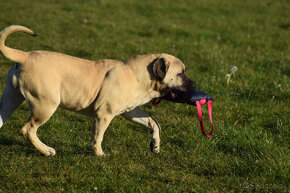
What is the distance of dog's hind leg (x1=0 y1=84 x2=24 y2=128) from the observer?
15.9 ft

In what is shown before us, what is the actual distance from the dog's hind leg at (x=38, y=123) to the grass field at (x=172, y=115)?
12 cm

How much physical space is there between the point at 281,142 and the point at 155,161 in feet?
5.61

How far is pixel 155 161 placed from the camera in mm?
4836

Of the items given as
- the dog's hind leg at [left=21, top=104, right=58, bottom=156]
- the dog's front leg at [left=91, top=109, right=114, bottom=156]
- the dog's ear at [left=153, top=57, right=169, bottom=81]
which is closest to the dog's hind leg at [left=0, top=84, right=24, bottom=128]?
the dog's hind leg at [left=21, top=104, right=58, bottom=156]

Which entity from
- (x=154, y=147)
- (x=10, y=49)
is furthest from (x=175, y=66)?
(x=10, y=49)

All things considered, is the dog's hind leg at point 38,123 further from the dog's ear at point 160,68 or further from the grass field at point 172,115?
the dog's ear at point 160,68

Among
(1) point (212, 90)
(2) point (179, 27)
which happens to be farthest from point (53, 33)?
(1) point (212, 90)

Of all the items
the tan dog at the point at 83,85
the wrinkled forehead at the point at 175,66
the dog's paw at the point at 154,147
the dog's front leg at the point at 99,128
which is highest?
the wrinkled forehead at the point at 175,66

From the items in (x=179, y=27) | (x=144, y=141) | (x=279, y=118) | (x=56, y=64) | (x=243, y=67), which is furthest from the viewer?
(x=179, y=27)

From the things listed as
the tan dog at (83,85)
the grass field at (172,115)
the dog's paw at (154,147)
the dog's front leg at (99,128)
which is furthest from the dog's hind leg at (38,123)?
the dog's paw at (154,147)

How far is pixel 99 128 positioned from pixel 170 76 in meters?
1.08

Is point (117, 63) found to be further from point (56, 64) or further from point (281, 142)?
point (281, 142)

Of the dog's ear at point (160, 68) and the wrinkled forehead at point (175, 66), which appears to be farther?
the wrinkled forehead at point (175, 66)

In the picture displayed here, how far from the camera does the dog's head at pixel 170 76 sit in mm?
4992
